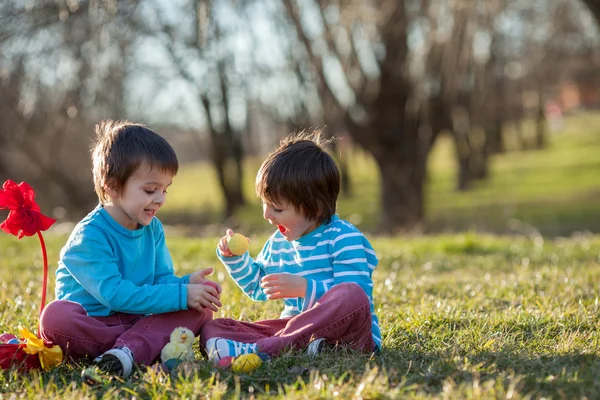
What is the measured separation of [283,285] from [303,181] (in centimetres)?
50

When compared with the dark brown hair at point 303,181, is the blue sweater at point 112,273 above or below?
below

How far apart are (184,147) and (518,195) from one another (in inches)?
568

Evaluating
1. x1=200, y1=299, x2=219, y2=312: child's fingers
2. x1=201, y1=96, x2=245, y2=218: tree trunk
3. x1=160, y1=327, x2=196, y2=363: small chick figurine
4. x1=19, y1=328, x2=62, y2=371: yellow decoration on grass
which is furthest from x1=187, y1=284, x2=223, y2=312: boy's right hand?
x1=201, y1=96, x2=245, y2=218: tree trunk

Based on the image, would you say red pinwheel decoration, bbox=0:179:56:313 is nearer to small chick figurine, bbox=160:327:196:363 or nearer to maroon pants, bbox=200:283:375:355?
small chick figurine, bbox=160:327:196:363

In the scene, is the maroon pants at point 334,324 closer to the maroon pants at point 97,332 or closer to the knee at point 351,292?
the knee at point 351,292

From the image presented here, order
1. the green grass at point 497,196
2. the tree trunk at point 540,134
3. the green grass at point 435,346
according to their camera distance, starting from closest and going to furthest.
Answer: the green grass at point 435,346 → the green grass at point 497,196 → the tree trunk at point 540,134

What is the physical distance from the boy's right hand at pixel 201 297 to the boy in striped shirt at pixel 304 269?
16cm

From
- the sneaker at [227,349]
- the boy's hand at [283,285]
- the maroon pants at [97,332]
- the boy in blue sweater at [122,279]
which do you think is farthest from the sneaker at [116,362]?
the boy's hand at [283,285]

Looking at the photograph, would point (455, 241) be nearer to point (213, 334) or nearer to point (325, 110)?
point (325, 110)

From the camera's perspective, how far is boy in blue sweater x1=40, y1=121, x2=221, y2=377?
3051 mm

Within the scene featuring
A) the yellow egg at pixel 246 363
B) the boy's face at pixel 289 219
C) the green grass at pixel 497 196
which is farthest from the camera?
the green grass at pixel 497 196

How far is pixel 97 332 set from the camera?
309 centimetres

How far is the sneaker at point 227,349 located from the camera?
3.02 meters

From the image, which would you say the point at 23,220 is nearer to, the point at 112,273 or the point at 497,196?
the point at 112,273
